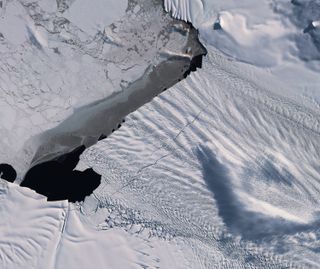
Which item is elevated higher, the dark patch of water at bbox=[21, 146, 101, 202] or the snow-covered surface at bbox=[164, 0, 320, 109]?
the snow-covered surface at bbox=[164, 0, 320, 109]

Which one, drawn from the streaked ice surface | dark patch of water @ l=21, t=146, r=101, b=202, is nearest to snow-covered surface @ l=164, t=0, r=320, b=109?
the streaked ice surface

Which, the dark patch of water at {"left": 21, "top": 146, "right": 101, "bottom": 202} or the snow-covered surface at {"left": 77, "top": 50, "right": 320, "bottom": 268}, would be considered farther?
the dark patch of water at {"left": 21, "top": 146, "right": 101, "bottom": 202}

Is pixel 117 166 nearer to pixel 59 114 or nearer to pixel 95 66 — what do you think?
pixel 59 114

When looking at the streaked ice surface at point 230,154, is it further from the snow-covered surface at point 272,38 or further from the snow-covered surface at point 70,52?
the snow-covered surface at point 70,52

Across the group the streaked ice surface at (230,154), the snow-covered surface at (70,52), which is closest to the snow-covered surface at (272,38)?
the streaked ice surface at (230,154)

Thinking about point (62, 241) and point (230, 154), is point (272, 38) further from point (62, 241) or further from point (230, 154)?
point (62, 241)

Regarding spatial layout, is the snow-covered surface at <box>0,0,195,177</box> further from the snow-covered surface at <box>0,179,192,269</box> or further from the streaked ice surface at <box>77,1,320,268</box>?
the snow-covered surface at <box>0,179,192,269</box>

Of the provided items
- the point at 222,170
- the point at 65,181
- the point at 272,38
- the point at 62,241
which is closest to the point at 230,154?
the point at 222,170

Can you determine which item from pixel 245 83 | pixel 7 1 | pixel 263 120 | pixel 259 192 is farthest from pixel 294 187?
pixel 7 1
